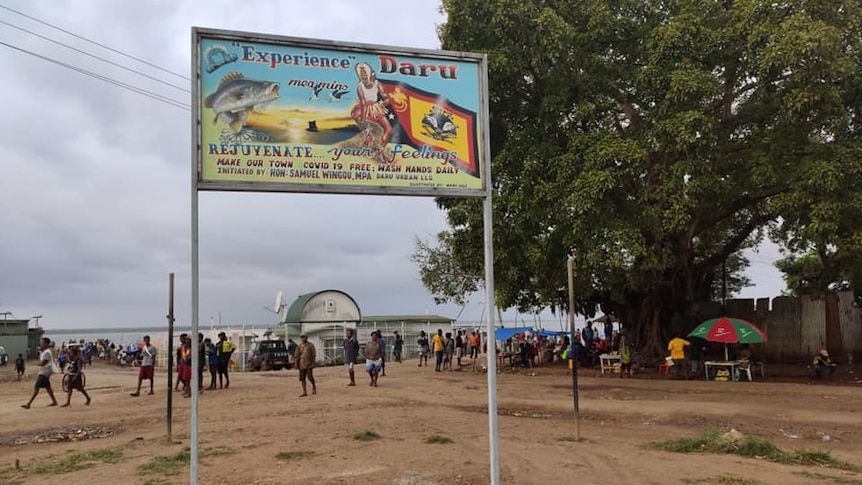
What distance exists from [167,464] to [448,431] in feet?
14.4

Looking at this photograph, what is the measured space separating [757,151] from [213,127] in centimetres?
1488

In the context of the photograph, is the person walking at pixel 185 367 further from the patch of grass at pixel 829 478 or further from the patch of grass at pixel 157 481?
the patch of grass at pixel 829 478

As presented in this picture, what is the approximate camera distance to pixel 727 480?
290 inches

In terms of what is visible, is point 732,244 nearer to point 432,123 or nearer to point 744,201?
point 744,201

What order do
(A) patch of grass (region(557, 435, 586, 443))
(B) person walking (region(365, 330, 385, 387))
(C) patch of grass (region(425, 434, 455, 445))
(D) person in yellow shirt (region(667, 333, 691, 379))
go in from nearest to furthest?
(C) patch of grass (region(425, 434, 455, 445)), (A) patch of grass (region(557, 435, 586, 443)), (B) person walking (region(365, 330, 385, 387)), (D) person in yellow shirt (region(667, 333, 691, 379))

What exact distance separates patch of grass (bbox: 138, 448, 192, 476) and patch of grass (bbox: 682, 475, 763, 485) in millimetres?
6041

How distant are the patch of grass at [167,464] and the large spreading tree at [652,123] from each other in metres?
10.6

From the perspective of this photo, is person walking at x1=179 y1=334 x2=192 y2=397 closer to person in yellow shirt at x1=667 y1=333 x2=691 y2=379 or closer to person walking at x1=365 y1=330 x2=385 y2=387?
person walking at x1=365 y1=330 x2=385 y2=387

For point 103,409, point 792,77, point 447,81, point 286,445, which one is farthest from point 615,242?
point 103,409

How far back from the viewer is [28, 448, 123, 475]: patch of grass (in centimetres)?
857

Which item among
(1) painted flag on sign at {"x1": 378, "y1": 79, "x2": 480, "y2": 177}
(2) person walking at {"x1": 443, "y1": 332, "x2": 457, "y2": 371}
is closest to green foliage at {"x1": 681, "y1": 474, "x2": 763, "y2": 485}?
(1) painted flag on sign at {"x1": 378, "y1": 79, "x2": 480, "y2": 177}

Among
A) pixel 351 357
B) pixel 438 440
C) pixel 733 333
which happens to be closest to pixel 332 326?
pixel 351 357

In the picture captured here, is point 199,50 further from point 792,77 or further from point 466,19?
point 792,77

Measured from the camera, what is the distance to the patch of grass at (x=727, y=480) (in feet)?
23.7
